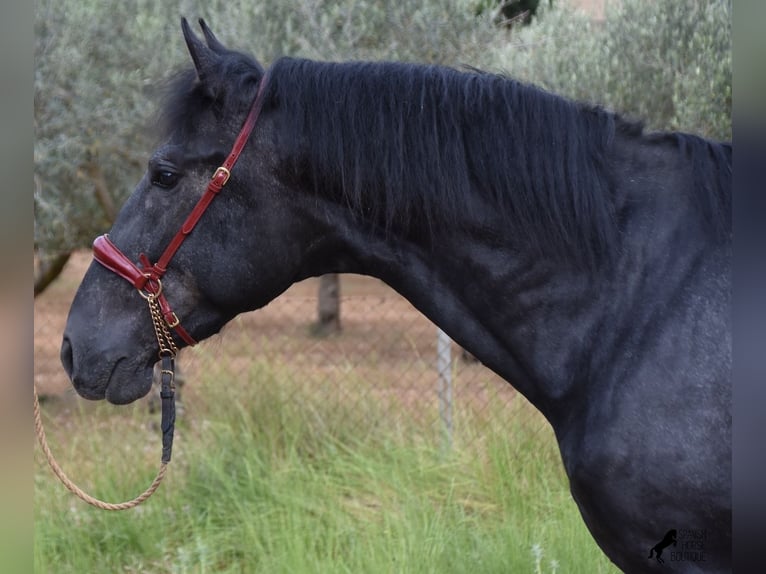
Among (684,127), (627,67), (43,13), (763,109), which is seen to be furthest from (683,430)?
(43,13)

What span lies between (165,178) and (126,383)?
566 millimetres

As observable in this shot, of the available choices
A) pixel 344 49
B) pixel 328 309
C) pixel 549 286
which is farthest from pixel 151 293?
pixel 328 309

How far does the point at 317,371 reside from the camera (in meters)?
5.82

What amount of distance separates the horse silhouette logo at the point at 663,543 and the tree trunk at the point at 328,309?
27.0 feet

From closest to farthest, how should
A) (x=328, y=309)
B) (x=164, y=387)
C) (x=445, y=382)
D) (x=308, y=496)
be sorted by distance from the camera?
(x=164, y=387), (x=308, y=496), (x=445, y=382), (x=328, y=309)

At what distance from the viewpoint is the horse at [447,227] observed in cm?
196

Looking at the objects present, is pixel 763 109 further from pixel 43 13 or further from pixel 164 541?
pixel 43 13

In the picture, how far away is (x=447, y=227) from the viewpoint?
207 cm

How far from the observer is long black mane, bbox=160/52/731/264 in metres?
2.01

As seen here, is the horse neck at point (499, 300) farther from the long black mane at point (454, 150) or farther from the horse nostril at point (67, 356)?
the horse nostril at point (67, 356)

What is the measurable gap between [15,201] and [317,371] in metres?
4.71

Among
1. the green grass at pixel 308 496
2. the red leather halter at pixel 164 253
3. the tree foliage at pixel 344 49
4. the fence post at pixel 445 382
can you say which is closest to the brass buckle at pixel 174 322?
the red leather halter at pixel 164 253

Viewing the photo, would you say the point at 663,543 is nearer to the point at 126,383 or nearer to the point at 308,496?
the point at 126,383

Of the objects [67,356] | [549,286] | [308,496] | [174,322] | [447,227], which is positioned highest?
[447,227]
